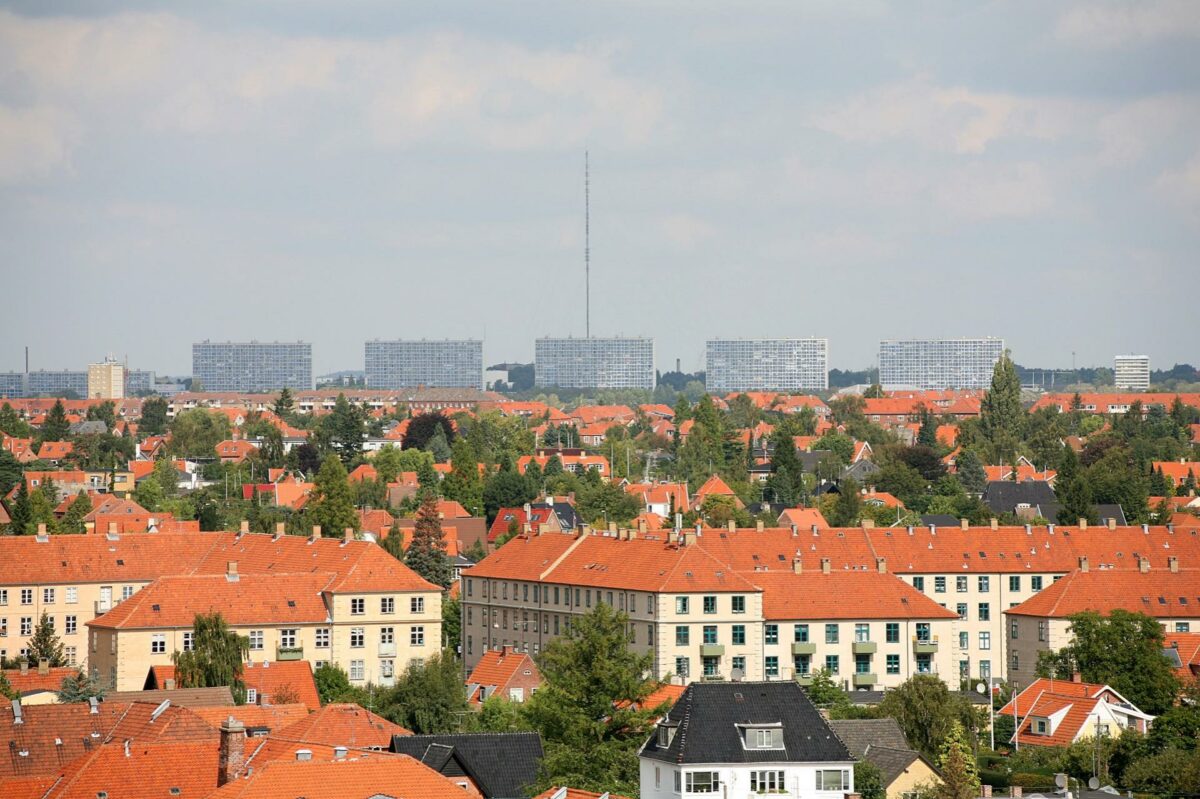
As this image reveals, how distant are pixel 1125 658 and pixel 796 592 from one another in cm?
1511

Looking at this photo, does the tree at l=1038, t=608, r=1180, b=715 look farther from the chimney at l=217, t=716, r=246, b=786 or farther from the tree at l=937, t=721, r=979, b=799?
the chimney at l=217, t=716, r=246, b=786

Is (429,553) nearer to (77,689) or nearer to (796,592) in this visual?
(796,592)

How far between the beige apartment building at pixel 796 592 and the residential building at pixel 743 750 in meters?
28.8

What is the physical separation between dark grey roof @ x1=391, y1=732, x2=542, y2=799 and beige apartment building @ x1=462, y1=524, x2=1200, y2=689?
23980mm

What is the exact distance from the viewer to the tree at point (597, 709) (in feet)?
188

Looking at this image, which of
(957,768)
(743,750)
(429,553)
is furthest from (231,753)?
(429,553)

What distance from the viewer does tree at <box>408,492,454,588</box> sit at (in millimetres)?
112312

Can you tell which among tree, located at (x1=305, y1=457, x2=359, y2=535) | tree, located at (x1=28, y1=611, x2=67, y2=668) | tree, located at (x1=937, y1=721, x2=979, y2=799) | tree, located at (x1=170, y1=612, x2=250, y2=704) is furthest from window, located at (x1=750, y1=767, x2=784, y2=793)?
tree, located at (x1=305, y1=457, x2=359, y2=535)

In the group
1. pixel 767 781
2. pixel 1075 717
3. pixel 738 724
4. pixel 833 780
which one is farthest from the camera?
pixel 1075 717

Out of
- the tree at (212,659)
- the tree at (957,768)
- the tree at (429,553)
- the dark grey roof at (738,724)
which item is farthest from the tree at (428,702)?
the tree at (429,553)

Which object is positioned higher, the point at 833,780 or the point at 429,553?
the point at 429,553

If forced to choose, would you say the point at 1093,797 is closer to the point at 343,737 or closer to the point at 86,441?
the point at 343,737

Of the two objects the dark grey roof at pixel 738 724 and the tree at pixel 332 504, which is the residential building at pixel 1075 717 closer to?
the dark grey roof at pixel 738 724

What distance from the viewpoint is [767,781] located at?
5225 centimetres
